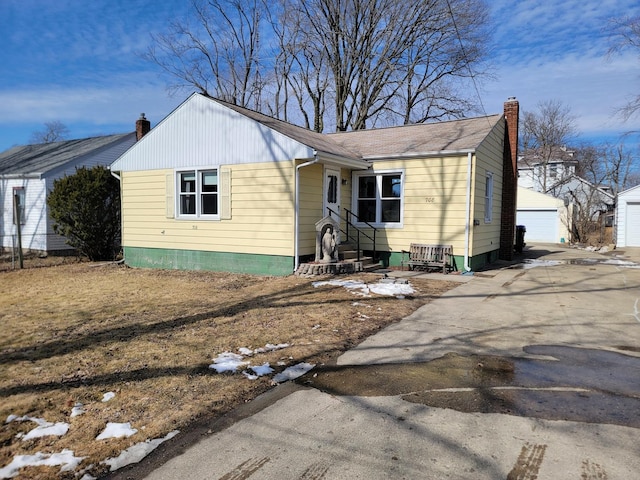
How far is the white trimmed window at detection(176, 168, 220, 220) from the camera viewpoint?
40.7 ft

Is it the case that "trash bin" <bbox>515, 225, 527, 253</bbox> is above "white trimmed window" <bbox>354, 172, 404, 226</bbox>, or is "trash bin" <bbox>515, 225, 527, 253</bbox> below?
below

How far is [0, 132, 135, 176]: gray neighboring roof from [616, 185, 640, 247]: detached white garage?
83.2ft

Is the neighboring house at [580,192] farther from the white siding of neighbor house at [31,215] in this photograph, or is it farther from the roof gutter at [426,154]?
the white siding of neighbor house at [31,215]

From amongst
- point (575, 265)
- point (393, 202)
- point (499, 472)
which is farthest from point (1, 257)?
Result: point (575, 265)

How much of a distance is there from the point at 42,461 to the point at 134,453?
57cm

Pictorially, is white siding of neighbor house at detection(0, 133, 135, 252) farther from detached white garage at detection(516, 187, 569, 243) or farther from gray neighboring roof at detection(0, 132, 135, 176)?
detached white garage at detection(516, 187, 569, 243)

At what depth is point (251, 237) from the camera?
38.4 ft

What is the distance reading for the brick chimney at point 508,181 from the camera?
47.9 ft

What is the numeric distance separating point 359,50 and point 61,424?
27.2m

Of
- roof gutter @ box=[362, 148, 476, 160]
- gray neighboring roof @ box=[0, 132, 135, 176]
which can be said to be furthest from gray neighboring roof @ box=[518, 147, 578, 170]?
gray neighboring roof @ box=[0, 132, 135, 176]

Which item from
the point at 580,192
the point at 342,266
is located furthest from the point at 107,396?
the point at 580,192

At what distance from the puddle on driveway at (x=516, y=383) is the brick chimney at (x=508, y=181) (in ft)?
35.4

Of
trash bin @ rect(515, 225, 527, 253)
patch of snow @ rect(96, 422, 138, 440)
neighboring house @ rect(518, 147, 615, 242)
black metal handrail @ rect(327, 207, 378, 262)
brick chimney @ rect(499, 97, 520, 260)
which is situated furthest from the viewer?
neighboring house @ rect(518, 147, 615, 242)

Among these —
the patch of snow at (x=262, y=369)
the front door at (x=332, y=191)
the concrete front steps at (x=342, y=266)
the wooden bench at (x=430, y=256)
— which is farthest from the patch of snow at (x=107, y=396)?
the wooden bench at (x=430, y=256)
